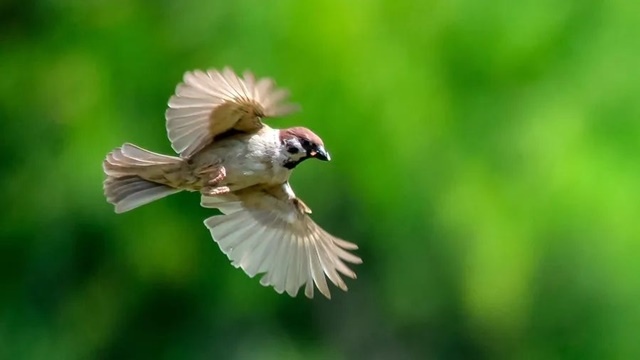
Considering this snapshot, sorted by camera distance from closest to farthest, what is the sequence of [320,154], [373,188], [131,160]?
[320,154], [131,160], [373,188]

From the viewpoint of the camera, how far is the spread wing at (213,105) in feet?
4.88

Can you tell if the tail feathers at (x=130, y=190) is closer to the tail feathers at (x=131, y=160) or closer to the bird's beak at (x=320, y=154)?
the tail feathers at (x=131, y=160)

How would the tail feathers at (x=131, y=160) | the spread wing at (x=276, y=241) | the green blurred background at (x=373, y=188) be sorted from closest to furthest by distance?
the tail feathers at (x=131, y=160)
the spread wing at (x=276, y=241)
the green blurred background at (x=373, y=188)

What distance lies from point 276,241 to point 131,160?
34cm

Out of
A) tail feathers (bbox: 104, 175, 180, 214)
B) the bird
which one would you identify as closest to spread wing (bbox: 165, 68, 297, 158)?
the bird

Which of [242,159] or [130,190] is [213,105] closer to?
[242,159]

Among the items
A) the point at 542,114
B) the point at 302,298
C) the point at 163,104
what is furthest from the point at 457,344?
the point at 163,104

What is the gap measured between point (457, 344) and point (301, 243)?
92 cm

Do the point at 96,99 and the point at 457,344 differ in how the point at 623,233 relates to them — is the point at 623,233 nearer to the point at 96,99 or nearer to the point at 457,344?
the point at 457,344

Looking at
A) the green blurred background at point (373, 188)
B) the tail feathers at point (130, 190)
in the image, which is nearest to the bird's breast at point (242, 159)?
the tail feathers at point (130, 190)

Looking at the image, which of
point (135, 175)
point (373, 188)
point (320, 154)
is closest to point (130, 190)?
point (135, 175)

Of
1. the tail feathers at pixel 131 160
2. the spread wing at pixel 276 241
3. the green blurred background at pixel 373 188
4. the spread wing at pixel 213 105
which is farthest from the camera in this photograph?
the green blurred background at pixel 373 188

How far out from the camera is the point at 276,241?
6.34 feet

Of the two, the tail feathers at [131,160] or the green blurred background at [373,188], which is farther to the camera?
the green blurred background at [373,188]
